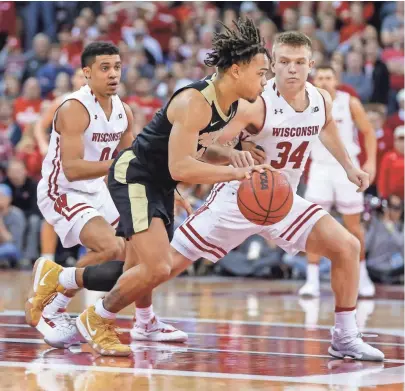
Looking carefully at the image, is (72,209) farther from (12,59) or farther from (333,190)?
(12,59)

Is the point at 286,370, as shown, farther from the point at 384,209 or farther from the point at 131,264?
the point at 384,209

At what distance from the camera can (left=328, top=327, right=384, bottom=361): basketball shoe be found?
6.11m

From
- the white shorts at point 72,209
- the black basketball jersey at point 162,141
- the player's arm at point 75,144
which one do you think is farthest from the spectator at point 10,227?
the black basketball jersey at point 162,141

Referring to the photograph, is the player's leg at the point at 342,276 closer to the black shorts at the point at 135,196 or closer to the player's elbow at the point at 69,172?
the black shorts at the point at 135,196

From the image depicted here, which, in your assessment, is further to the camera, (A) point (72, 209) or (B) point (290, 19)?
(B) point (290, 19)

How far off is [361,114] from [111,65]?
12.5 feet

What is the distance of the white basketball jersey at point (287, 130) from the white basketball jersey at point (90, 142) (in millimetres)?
1142

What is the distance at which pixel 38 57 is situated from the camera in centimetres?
1736

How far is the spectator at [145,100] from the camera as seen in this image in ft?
48.0

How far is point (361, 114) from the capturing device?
10328 millimetres

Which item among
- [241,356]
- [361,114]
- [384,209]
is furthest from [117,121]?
[384,209]

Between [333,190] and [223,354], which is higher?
[333,190]

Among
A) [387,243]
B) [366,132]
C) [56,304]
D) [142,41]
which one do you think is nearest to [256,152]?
[56,304]

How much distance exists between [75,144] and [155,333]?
1.35 metres
